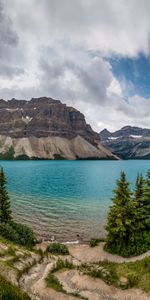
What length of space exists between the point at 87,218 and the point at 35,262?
30670 mm

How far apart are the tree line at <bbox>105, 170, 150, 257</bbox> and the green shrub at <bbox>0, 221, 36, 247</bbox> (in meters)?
11.5

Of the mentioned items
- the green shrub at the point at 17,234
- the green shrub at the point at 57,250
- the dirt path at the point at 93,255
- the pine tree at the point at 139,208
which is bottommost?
the dirt path at the point at 93,255

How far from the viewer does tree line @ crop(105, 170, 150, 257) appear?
3562 cm

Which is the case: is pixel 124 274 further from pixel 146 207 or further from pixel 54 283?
pixel 146 207

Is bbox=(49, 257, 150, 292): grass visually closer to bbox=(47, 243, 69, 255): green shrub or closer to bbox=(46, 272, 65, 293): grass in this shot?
bbox=(46, 272, 65, 293): grass

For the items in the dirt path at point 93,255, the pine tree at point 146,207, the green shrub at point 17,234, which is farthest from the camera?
the pine tree at point 146,207

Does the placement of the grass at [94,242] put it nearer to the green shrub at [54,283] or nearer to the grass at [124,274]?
the grass at [124,274]

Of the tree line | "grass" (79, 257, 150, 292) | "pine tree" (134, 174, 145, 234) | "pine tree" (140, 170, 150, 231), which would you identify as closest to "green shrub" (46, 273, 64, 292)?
"grass" (79, 257, 150, 292)

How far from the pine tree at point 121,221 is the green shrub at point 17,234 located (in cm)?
1164

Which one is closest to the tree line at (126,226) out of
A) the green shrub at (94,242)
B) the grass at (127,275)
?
the green shrub at (94,242)

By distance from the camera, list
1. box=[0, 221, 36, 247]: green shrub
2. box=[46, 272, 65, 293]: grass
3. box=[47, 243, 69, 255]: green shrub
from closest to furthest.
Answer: box=[46, 272, 65, 293]: grass
box=[47, 243, 69, 255]: green shrub
box=[0, 221, 36, 247]: green shrub

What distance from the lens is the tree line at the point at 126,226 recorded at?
35.6 metres

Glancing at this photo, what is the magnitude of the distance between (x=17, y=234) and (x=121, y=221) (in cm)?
1500

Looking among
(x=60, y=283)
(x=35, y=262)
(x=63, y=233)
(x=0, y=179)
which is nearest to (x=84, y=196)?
(x=63, y=233)
